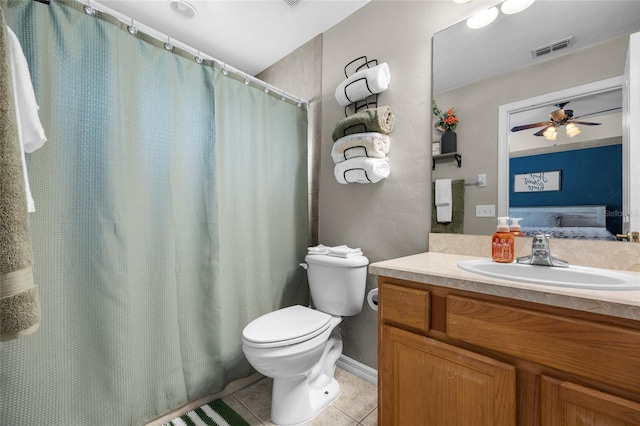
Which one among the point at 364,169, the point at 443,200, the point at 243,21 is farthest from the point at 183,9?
the point at 443,200

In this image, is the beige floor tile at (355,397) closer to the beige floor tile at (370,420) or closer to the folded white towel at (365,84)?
the beige floor tile at (370,420)

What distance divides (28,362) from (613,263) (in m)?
2.14

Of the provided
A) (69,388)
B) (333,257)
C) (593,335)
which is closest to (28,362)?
(69,388)

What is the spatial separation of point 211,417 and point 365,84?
1.95 metres

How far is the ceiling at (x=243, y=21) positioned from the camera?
1.66 meters

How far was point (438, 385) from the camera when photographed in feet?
2.84

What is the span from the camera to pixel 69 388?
1.05 meters

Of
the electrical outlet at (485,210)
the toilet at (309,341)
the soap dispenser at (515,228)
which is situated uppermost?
the electrical outlet at (485,210)

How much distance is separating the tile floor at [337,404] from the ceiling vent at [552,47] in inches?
71.4

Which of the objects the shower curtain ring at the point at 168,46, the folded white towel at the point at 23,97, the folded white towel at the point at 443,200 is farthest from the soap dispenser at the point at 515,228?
the shower curtain ring at the point at 168,46

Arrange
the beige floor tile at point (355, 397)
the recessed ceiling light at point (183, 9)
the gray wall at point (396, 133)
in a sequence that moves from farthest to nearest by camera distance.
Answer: the recessed ceiling light at point (183, 9)
the beige floor tile at point (355, 397)
the gray wall at point (396, 133)

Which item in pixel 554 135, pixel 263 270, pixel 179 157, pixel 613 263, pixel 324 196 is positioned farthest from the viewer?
pixel 324 196

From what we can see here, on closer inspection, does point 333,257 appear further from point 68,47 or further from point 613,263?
point 68,47

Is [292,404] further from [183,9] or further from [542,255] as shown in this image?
[183,9]
